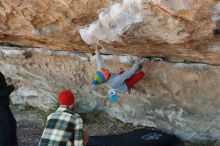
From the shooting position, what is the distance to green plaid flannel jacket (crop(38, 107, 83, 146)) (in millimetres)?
3914

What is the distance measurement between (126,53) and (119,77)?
1.32ft

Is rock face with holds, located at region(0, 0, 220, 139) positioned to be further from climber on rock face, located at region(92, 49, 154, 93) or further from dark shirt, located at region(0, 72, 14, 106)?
dark shirt, located at region(0, 72, 14, 106)

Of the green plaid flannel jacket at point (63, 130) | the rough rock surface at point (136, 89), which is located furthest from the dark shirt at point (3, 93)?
the rough rock surface at point (136, 89)

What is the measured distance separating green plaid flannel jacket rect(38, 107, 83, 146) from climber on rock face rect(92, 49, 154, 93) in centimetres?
67

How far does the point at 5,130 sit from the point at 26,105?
1900 millimetres

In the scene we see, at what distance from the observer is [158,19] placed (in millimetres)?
3699

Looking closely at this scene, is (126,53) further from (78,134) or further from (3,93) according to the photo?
(3,93)

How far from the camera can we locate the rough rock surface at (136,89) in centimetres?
477

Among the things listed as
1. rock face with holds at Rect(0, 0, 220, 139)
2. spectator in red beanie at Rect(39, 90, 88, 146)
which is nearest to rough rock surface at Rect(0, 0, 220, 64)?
rock face with holds at Rect(0, 0, 220, 139)

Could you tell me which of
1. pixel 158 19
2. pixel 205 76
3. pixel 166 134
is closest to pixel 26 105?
pixel 166 134

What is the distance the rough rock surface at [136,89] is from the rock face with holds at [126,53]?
11mm

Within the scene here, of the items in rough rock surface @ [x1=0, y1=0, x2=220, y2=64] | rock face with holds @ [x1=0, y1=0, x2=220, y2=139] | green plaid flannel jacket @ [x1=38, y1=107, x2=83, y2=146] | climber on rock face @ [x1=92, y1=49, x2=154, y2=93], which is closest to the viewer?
rough rock surface @ [x1=0, y1=0, x2=220, y2=64]

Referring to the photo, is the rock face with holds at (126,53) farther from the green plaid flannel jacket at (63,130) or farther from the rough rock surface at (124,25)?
the green plaid flannel jacket at (63,130)

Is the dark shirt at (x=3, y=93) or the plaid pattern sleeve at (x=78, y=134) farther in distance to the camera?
the dark shirt at (x=3, y=93)
